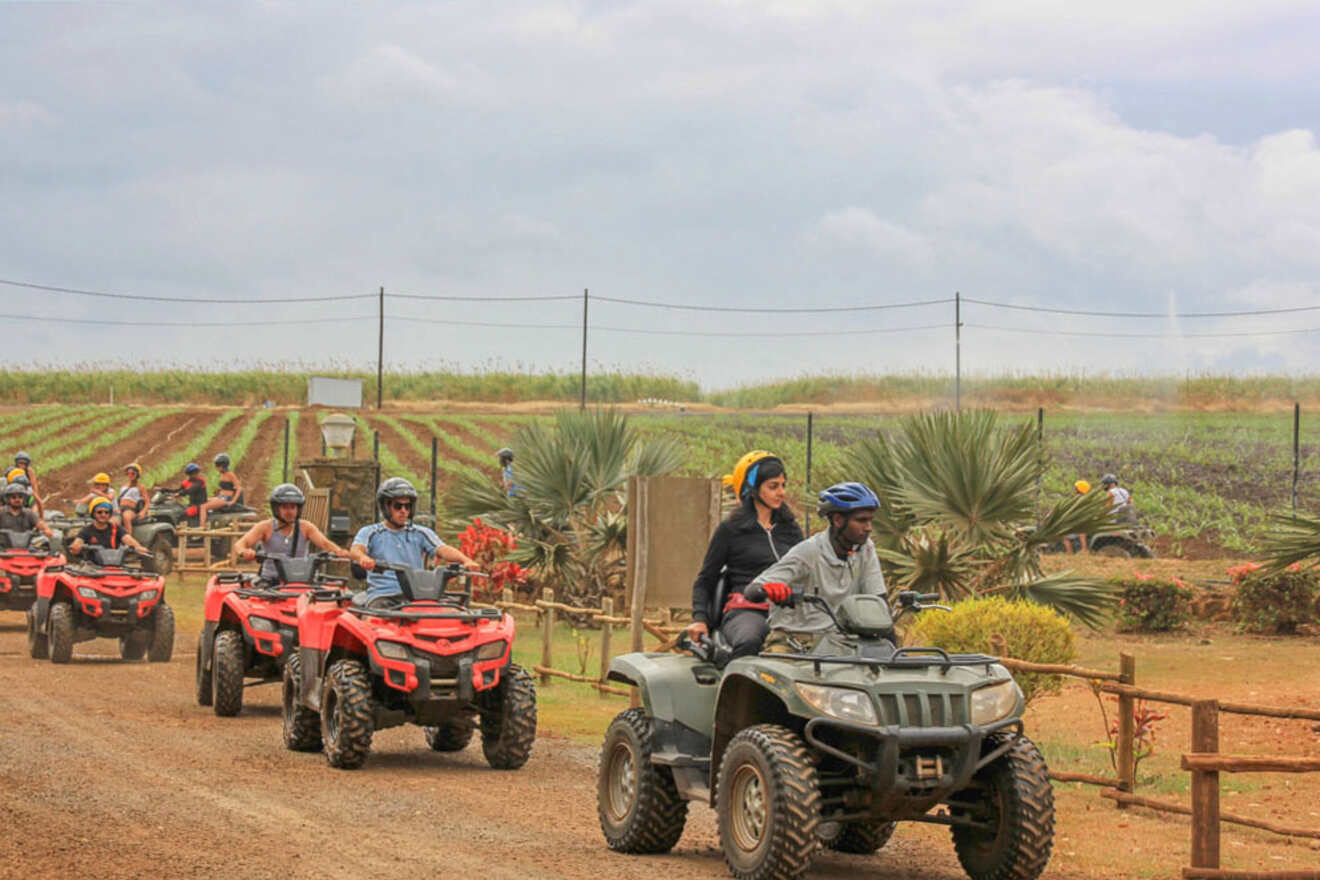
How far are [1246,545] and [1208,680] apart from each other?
1474 cm

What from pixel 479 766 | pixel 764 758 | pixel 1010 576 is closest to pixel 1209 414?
pixel 1010 576

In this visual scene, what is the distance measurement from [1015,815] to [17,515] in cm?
1852

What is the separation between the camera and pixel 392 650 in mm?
11742

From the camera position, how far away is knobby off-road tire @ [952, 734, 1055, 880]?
25.6 feet

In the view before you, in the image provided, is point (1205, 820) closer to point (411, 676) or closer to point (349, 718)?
point (411, 676)

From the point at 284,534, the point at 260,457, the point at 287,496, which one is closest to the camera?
the point at 287,496

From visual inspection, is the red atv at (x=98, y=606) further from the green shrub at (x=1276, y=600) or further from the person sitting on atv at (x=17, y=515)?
the green shrub at (x=1276, y=600)

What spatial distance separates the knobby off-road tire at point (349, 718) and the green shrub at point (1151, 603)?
12.7 metres

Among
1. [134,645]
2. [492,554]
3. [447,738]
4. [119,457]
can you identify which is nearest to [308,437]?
[119,457]

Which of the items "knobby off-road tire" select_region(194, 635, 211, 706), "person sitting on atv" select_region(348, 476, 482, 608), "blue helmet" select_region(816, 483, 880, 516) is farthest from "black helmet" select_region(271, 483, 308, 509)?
"blue helmet" select_region(816, 483, 880, 516)

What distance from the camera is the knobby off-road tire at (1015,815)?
7809mm

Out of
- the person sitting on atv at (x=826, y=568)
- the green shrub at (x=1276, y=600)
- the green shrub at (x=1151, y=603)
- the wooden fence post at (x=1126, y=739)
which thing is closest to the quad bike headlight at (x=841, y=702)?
the person sitting on atv at (x=826, y=568)

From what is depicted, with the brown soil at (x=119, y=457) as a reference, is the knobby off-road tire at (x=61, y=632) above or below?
below

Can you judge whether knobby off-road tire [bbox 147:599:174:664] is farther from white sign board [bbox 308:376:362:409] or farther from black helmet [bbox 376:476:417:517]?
white sign board [bbox 308:376:362:409]
